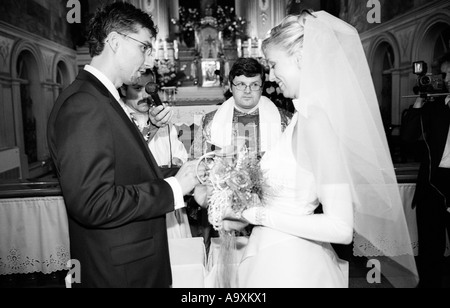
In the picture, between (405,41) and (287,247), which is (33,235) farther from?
(405,41)

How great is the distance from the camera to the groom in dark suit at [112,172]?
1.28 m

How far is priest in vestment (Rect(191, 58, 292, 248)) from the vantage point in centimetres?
319

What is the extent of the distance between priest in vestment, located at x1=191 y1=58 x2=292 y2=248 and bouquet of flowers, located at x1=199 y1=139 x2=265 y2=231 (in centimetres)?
158

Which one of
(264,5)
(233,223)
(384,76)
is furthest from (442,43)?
(233,223)

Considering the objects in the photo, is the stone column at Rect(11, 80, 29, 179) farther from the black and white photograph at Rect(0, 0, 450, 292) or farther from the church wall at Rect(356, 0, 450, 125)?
the church wall at Rect(356, 0, 450, 125)

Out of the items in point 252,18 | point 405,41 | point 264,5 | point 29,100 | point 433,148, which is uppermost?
point 264,5

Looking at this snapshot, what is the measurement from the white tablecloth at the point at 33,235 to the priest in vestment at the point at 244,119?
1.40 m

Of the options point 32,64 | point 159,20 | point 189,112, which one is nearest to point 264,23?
point 159,20

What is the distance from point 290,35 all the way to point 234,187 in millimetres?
737

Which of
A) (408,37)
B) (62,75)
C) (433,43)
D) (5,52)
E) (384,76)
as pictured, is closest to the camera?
(433,43)

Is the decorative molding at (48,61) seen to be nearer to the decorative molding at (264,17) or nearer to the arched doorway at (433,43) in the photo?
the decorative molding at (264,17)

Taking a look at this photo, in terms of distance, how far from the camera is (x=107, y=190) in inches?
51.0
